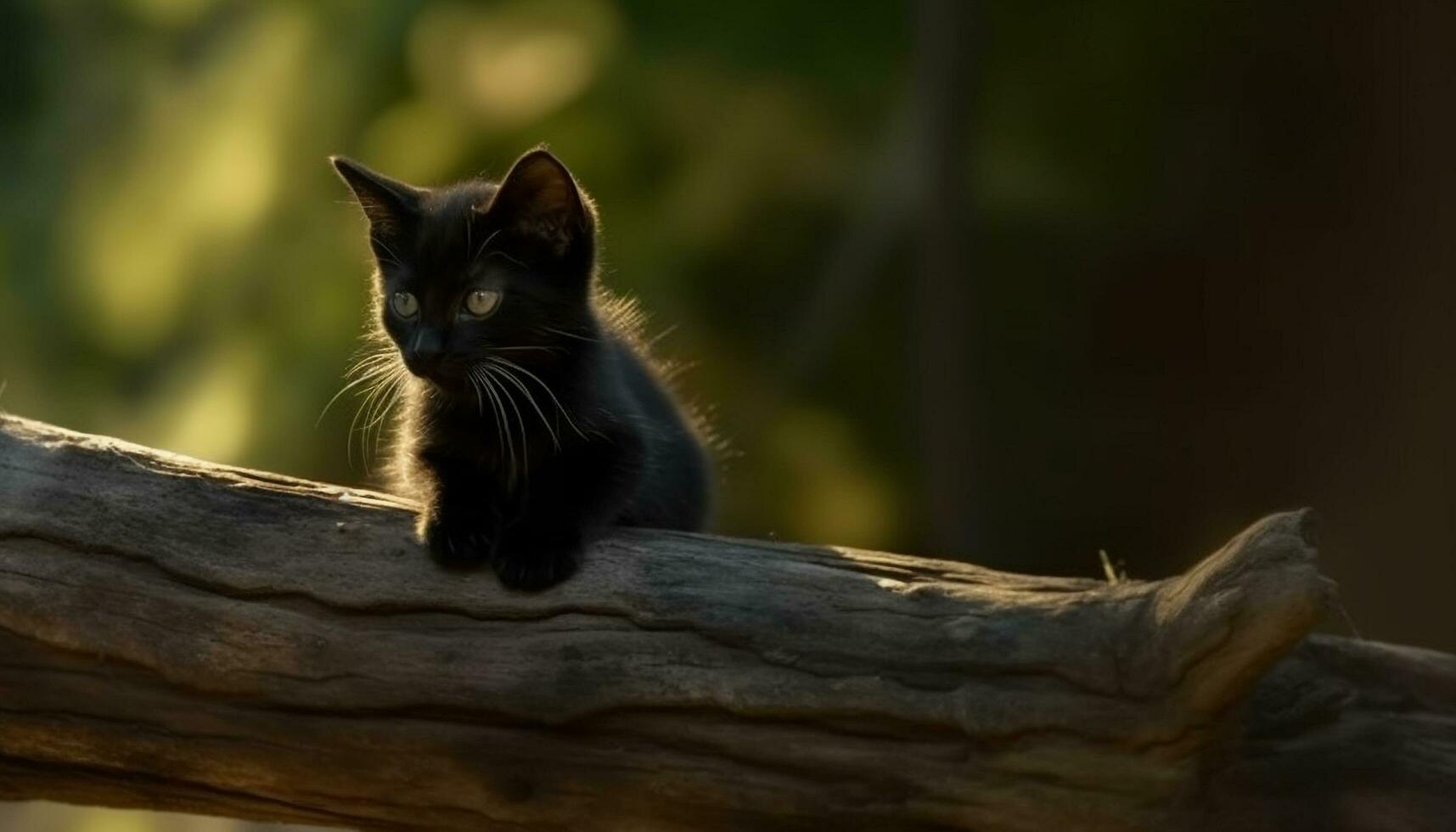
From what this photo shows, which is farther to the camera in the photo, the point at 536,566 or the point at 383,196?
the point at 383,196

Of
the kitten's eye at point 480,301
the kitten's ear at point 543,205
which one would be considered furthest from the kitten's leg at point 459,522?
the kitten's ear at point 543,205

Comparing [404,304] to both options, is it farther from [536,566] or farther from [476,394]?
[536,566]

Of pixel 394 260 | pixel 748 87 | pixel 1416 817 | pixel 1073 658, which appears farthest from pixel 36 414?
pixel 1416 817

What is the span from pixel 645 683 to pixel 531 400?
2.56ft

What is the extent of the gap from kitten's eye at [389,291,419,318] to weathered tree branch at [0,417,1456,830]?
0.43 metres

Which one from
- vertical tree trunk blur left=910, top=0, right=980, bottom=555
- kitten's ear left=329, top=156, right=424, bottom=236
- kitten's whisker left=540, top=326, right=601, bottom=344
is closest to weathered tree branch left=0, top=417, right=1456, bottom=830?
kitten's whisker left=540, top=326, right=601, bottom=344

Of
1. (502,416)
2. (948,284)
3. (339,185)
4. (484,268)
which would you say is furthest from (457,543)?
(948,284)

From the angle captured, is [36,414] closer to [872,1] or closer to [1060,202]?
[872,1]

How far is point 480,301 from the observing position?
3.59 m

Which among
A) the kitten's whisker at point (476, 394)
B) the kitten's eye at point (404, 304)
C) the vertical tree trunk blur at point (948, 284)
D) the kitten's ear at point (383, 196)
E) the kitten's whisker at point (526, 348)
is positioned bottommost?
the kitten's whisker at point (476, 394)

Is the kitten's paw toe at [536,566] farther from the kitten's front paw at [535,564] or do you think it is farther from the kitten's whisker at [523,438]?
the kitten's whisker at [523,438]

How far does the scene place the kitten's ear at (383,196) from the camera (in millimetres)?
3693

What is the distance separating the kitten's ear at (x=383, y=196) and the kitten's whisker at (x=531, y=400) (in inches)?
16.1

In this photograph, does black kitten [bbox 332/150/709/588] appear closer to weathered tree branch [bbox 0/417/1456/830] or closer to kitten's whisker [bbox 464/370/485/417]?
kitten's whisker [bbox 464/370/485/417]
